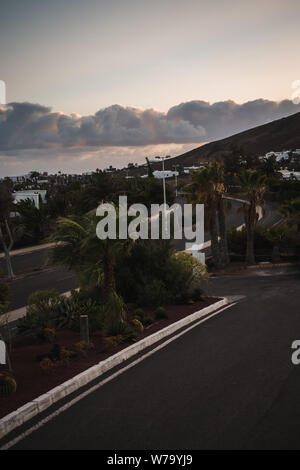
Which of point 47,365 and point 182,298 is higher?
point 47,365

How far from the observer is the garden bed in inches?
315

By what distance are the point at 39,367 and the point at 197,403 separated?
3.82 metres

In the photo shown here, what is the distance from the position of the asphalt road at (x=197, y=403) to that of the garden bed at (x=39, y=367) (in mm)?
925

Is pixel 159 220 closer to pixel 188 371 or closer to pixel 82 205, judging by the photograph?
pixel 188 371

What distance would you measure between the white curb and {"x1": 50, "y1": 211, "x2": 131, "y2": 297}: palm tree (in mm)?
2293

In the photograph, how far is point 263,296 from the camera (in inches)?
800

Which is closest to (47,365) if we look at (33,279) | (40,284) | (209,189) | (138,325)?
(138,325)

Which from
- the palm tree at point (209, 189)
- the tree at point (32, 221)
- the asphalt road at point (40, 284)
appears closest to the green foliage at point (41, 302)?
the asphalt road at point (40, 284)

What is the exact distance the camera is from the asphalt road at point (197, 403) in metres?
6.45

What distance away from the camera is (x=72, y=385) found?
8422 mm

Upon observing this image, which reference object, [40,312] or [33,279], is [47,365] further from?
[33,279]

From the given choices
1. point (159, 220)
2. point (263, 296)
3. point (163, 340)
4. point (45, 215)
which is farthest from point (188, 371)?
point (45, 215)

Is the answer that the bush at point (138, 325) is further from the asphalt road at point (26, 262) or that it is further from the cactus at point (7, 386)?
the asphalt road at point (26, 262)

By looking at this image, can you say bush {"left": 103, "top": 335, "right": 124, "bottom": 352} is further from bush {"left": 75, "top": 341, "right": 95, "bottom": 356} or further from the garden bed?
bush {"left": 75, "top": 341, "right": 95, "bottom": 356}
